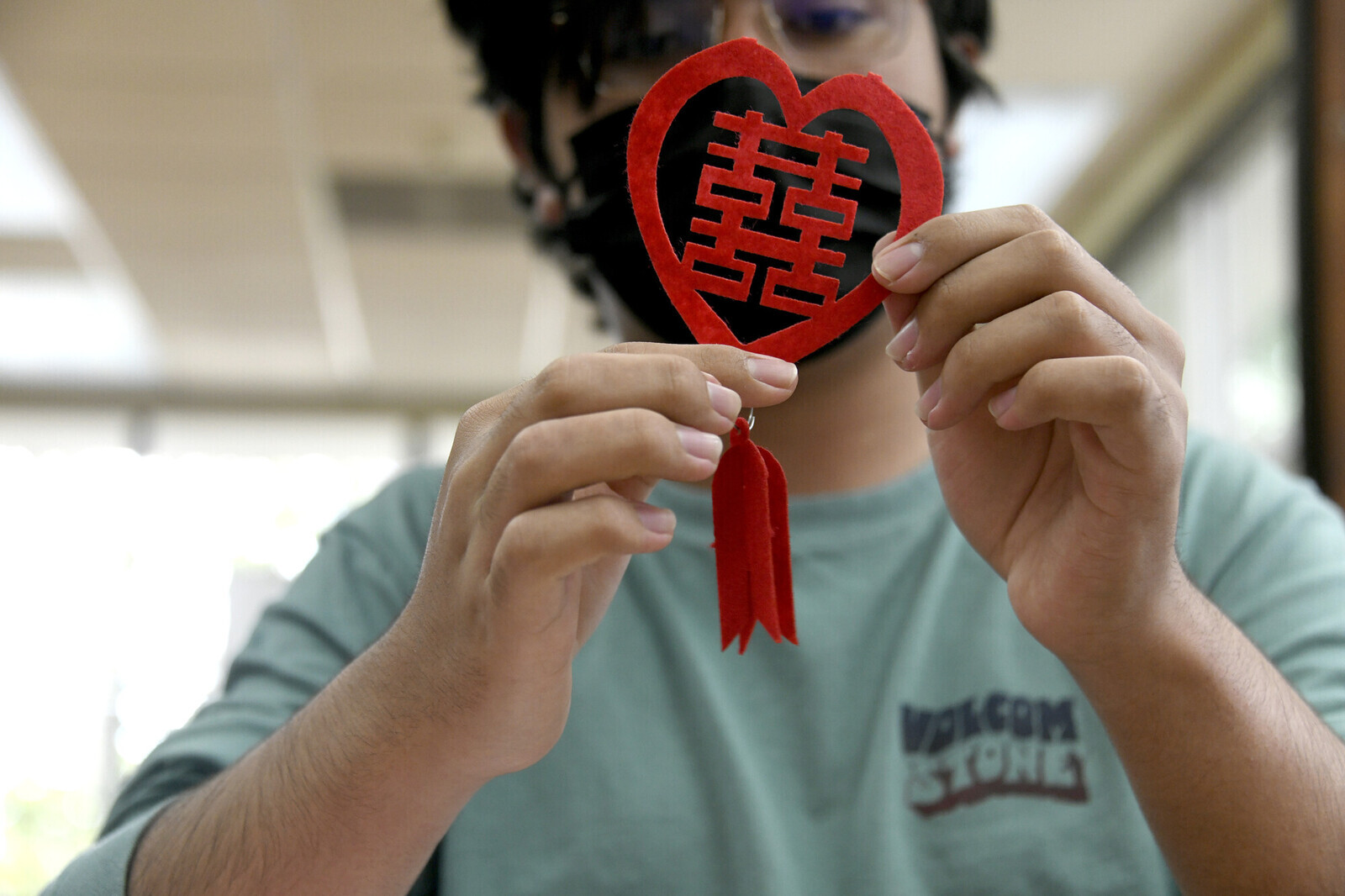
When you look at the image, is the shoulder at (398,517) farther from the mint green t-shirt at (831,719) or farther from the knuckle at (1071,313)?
the knuckle at (1071,313)

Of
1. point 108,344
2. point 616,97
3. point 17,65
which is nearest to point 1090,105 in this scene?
point 616,97

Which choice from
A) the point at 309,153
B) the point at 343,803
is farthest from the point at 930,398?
the point at 309,153

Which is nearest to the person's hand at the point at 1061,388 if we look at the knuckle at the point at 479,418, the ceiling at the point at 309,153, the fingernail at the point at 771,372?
the fingernail at the point at 771,372

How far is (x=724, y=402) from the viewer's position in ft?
2.60

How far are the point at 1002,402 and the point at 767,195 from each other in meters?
0.26

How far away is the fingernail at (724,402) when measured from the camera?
0.79 meters

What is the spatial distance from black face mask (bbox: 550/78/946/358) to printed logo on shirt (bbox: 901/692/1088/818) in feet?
1.40

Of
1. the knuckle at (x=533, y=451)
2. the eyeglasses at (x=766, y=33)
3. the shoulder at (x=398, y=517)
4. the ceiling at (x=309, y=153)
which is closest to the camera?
the knuckle at (x=533, y=451)

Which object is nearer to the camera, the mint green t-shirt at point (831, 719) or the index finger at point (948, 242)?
the index finger at point (948, 242)

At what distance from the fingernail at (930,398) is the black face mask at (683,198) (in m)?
0.15

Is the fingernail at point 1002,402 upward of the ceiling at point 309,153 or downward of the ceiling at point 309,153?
downward

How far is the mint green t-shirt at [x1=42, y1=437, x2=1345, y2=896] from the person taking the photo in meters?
1.09

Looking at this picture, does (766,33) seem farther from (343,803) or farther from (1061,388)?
(343,803)

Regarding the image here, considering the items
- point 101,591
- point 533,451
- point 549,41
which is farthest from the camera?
point 101,591
